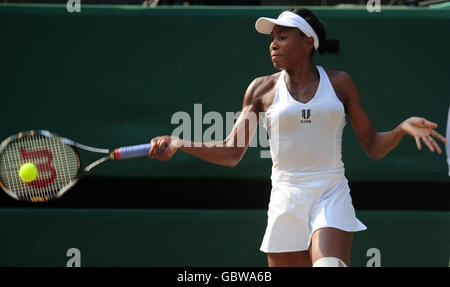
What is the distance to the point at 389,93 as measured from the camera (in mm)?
4688

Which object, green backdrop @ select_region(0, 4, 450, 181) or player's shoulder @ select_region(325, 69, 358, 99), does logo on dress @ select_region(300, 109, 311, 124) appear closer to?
player's shoulder @ select_region(325, 69, 358, 99)

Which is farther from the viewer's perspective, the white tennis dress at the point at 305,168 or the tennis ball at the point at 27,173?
the tennis ball at the point at 27,173

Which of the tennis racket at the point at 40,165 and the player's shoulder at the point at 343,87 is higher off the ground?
the player's shoulder at the point at 343,87

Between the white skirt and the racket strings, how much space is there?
3.91 ft

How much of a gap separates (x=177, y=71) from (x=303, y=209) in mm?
1840

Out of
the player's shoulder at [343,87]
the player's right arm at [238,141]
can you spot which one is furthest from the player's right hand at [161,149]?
the player's shoulder at [343,87]

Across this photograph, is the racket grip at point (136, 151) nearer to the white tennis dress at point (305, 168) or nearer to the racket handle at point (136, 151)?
the racket handle at point (136, 151)

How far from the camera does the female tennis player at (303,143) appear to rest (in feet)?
10.6

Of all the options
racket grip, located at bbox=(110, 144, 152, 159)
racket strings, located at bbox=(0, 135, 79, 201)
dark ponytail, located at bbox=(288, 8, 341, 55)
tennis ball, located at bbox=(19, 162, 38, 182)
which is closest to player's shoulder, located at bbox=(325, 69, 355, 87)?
dark ponytail, located at bbox=(288, 8, 341, 55)

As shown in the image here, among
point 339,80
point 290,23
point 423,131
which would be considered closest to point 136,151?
point 290,23

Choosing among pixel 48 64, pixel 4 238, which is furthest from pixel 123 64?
pixel 4 238

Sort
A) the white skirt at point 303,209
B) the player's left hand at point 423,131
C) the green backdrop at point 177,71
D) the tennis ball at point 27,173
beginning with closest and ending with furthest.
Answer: the player's left hand at point 423,131
the white skirt at point 303,209
the tennis ball at point 27,173
the green backdrop at point 177,71

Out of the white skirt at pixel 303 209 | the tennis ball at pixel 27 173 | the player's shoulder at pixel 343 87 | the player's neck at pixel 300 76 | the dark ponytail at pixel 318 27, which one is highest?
the dark ponytail at pixel 318 27

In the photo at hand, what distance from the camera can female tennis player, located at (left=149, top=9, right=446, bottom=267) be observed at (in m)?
3.24
